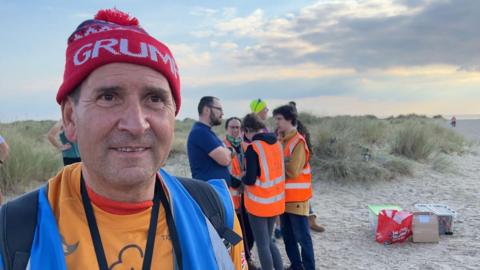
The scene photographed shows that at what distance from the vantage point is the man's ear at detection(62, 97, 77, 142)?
1.31m

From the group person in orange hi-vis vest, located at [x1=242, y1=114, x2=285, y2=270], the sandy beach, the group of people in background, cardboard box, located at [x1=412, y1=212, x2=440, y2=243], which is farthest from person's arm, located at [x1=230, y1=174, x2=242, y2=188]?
cardboard box, located at [x1=412, y1=212, x2=440, y2=243]

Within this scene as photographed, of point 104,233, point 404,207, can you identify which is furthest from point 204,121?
point 404,207

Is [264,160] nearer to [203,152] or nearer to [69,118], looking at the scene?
[203,152]

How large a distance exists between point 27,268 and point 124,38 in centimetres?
75

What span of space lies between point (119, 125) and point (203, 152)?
2928 mm

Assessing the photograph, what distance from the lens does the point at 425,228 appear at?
5680 mm

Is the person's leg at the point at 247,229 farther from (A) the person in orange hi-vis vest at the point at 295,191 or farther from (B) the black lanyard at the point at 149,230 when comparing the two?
(B) the black lanyard at the point at 149,230

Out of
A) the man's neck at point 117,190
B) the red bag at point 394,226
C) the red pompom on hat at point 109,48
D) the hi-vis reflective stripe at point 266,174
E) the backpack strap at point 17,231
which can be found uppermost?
the red pompom on hat at point 109,48

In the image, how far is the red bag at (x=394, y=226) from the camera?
18.5ft

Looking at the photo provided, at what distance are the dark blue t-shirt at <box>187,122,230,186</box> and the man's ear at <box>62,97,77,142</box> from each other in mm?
2724

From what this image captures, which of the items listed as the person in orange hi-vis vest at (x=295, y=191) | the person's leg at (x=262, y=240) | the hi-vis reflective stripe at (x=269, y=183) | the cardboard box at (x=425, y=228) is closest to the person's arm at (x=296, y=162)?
the person in orange hi-vis vest at (x=295, y=191)

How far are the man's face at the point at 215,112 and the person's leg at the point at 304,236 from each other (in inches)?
56.9

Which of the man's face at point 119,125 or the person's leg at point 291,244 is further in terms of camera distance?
the person's leg at point 291,244

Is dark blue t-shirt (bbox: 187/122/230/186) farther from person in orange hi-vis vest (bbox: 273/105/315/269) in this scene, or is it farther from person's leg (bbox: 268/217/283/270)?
person in orange hi-vis vest (bbox: 273/105/315/269)
